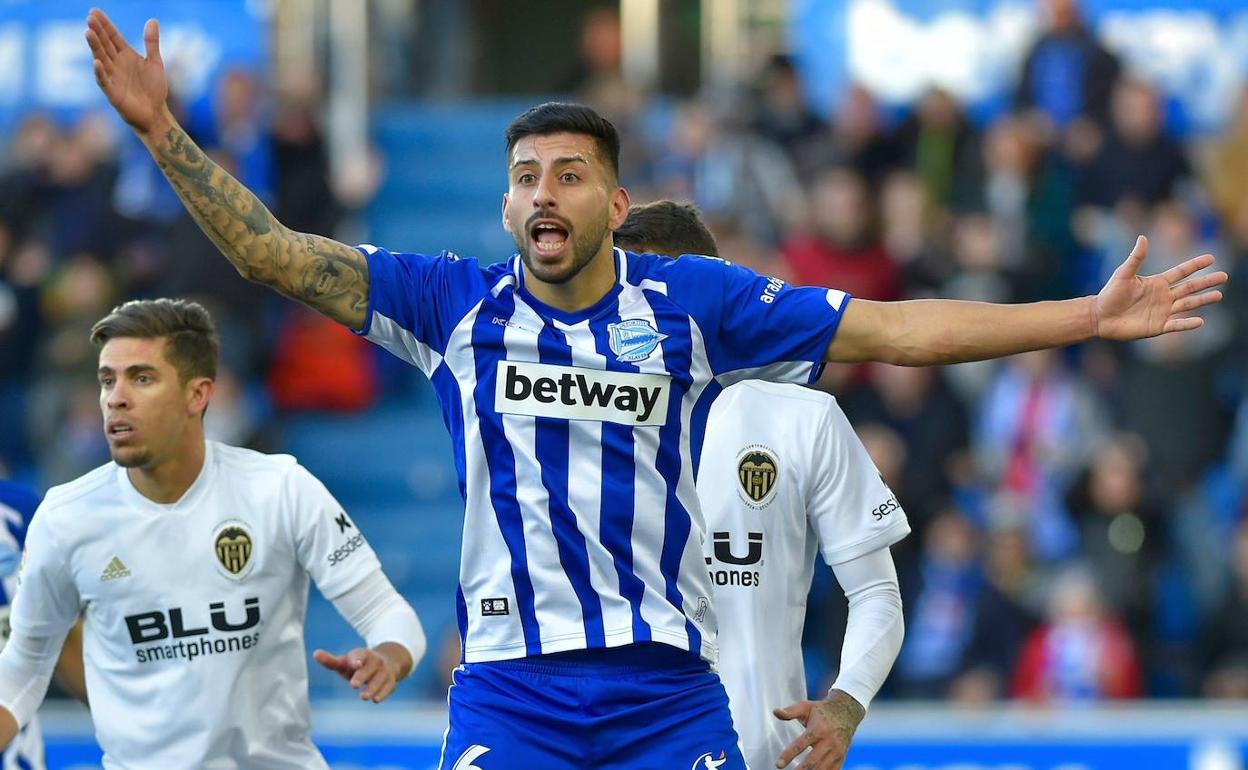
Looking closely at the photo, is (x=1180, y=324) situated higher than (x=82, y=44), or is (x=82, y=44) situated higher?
(x=82, y=44)

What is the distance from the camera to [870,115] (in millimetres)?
13852

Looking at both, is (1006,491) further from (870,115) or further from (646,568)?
(646,568)

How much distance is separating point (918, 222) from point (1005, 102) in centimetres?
213

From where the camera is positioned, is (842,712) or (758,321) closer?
(758,321)

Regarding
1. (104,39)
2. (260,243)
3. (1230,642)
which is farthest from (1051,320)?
(1230,642)

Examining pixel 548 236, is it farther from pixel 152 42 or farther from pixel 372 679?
pixel 372 679

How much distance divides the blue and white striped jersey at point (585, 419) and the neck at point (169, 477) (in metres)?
1.38

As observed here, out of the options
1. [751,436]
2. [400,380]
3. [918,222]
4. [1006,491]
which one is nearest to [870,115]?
[918,222]

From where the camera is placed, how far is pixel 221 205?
17.2ft

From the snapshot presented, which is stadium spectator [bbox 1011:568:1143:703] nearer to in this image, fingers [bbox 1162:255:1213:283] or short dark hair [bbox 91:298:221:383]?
short dark hair [bbox 91:298:221:383]

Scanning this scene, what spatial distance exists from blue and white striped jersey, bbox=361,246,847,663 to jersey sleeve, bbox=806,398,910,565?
2.32 ft

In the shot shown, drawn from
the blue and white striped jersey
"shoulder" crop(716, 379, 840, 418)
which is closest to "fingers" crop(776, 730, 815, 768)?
the blue and white striped jersey

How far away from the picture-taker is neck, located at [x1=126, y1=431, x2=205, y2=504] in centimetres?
664

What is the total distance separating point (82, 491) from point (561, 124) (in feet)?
7.30
